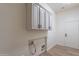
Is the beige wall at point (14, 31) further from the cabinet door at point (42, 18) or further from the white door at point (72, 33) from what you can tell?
the white door at point (72, 33)

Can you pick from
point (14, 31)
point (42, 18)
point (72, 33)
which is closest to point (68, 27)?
point (72, 33)

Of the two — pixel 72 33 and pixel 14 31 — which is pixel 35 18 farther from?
pixel 72 33

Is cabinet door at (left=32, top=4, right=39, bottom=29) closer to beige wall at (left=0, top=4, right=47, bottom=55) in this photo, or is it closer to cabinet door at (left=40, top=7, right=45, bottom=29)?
cabinet door at (left=40, top=7, right=45, bottom=29)

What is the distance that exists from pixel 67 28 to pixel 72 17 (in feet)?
0.67

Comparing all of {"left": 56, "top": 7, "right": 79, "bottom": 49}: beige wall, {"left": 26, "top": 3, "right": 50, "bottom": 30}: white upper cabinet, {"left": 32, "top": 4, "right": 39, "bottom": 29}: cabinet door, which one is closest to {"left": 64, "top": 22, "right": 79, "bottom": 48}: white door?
{"left": 56, "top": 7, "right": 79, "bottom": 49}: beige wall

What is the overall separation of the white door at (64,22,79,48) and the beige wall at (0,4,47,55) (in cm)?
57

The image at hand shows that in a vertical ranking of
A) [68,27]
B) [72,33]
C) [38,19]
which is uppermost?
[38,19]

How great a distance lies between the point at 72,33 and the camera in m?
1.41

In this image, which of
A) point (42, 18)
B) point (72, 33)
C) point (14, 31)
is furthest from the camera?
point (42, 18)

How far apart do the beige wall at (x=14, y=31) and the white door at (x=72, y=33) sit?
0.57 m

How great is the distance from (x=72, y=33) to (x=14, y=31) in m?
0.94

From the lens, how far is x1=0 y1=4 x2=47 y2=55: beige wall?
3.75 ft

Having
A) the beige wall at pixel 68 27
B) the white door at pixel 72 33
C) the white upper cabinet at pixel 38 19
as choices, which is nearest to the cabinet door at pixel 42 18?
the white upper cabinet at pixel 38 19

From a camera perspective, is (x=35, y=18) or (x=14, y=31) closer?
(x=14, y=31)
